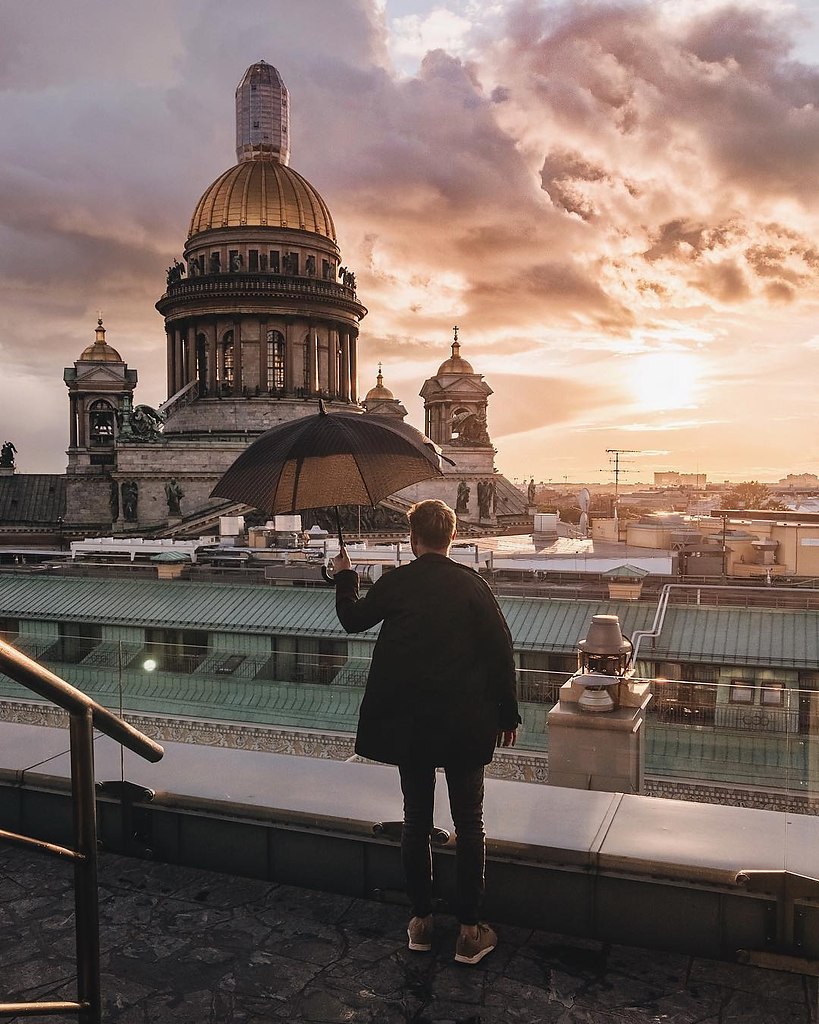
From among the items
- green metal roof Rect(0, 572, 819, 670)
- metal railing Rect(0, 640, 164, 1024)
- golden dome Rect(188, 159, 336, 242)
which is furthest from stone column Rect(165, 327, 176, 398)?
metal railing Rect(0, 640, 164, 1024)

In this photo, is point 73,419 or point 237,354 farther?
point 73,419

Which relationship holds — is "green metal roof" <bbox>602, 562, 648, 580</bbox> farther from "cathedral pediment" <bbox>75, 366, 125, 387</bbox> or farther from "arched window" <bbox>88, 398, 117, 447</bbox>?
"cathedral pediment" <bbox>75, 366, 125, 387</bbox>

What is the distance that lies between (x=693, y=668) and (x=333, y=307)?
57.0m

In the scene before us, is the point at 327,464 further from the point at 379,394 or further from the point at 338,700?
the point at 379,394

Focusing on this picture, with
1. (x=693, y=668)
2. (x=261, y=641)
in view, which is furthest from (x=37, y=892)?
(x=693, y=668)

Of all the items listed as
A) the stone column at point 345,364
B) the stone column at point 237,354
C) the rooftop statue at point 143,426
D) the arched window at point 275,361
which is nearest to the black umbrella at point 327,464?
the rooftop statue at point 143,426

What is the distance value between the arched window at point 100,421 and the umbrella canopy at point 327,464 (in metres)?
67.1

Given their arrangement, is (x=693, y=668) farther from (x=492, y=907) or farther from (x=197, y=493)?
(x=197, y=493)

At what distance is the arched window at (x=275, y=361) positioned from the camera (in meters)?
71.6

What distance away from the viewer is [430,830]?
496 centimetres

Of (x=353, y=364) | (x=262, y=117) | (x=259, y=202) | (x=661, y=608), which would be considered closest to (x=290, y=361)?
(x=353, y=364)

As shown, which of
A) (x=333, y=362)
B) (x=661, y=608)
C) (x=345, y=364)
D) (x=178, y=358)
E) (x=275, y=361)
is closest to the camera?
(x=661, y=608)

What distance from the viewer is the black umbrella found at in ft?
20.0

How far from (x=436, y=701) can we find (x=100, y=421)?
7030cm
